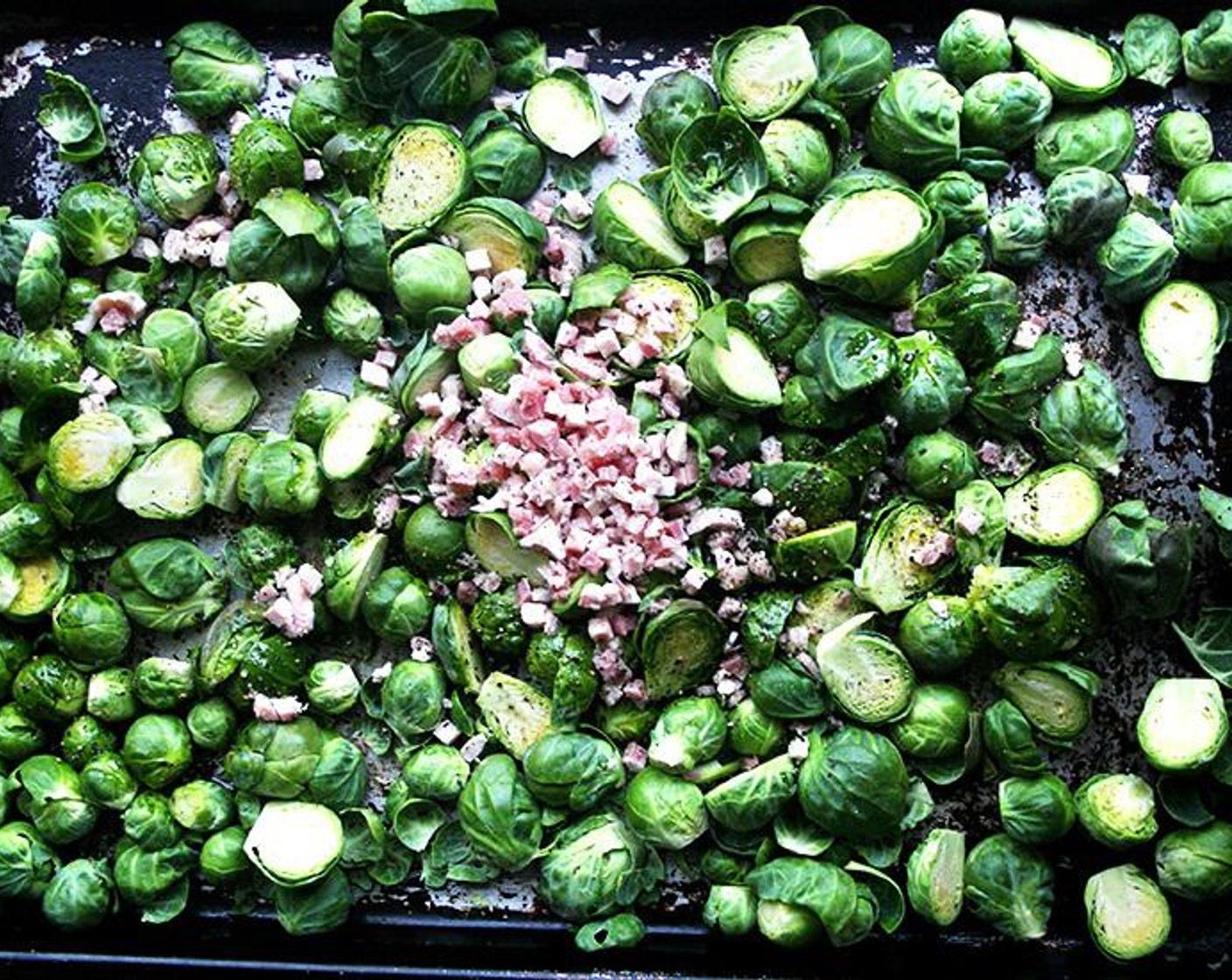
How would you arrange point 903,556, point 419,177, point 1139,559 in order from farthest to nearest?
point 419,177 → point 903,556 → point 1139,559

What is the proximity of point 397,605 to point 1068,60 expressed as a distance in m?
1.32

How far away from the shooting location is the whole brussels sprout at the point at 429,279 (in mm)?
2363

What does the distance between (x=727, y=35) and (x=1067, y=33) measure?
53cm

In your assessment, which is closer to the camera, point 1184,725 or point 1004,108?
point 1184,725

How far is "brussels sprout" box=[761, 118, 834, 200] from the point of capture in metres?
2.36

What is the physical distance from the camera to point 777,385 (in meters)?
2.35

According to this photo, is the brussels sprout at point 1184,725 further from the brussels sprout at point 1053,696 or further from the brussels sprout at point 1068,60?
the brussels sprout at point 1068,60

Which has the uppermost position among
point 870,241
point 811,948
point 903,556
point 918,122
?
point 918,122

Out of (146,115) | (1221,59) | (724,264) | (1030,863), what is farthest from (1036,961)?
(146,115)

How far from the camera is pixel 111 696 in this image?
2385 millimetres

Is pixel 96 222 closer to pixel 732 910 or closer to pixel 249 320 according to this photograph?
pixel 249 320

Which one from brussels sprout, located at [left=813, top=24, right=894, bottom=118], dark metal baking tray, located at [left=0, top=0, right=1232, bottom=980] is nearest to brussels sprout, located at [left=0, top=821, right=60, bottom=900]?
dark metal baking tray, located at [left=0, top=0, right=1232, bottom=980]

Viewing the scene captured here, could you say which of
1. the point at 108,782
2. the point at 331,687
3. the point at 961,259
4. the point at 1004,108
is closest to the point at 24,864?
the point at 108,782

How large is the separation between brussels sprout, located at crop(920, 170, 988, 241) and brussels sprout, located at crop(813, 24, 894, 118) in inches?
7.2
